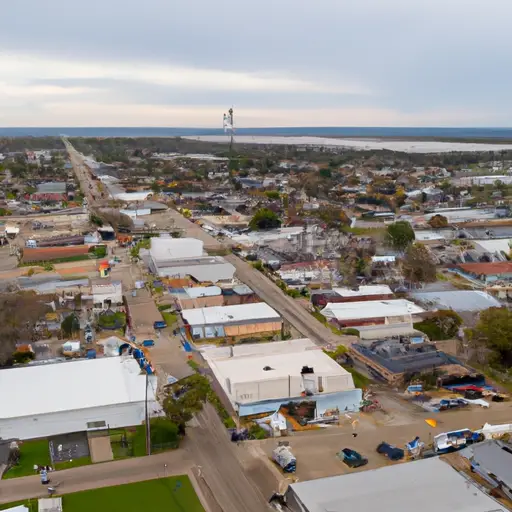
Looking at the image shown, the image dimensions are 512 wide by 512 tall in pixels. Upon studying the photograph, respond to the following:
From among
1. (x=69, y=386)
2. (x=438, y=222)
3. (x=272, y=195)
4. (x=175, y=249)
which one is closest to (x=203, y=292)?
(x=175, y=249)

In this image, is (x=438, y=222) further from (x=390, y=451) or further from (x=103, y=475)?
(x=103, y=475)

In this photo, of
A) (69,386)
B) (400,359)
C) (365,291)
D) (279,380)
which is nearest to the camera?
(69,386)

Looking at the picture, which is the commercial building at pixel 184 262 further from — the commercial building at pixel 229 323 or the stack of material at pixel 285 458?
the stack of material at pixel 285 458

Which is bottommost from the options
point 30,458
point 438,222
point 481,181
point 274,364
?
point 30,458

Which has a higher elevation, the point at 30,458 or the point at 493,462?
the point at 493,462

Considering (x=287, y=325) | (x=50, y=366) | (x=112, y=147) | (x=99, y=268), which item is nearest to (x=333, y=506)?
(x=50, y=366)
